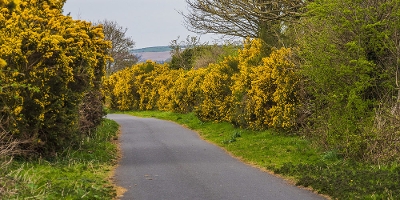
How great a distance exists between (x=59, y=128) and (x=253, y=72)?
10.6 m

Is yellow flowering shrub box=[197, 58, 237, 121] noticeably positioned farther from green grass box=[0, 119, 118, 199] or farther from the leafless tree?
green grass box=[0, 119, 118, 199]

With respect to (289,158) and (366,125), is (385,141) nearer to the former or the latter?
(366,125)

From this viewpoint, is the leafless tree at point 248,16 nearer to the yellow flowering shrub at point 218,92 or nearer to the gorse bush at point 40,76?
the yellow flowering shrub at point 218,92

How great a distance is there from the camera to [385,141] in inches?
538

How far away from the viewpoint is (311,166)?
13.9 m

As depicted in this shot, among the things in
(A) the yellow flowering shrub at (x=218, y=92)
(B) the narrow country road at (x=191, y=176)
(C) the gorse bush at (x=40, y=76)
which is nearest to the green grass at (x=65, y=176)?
(B) the narrow country road at (x=191, y=176)

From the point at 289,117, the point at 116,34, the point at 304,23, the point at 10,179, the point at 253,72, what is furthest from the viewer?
the point at 116,34

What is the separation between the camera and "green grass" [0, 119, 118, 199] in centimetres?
A: 977

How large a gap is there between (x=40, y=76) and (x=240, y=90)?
38.3ft

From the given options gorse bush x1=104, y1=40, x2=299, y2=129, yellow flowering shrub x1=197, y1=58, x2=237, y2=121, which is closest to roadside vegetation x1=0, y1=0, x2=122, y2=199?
gorse bush x1=104, y1=40, x2=299, y2=129

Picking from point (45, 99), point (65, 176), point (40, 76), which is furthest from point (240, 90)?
point (65, 176)

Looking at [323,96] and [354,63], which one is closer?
[354,63]

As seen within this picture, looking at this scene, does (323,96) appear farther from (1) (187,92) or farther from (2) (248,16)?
(1) (187,92)

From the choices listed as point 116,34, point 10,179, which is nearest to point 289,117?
point 10,179
